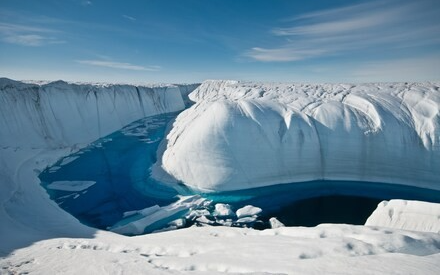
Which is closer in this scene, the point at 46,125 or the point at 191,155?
the point at 191,155

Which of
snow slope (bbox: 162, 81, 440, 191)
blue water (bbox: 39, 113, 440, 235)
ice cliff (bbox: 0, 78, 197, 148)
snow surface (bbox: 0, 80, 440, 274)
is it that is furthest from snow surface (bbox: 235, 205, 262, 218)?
ice cliff (bbox: 0, 78, 197, 148)

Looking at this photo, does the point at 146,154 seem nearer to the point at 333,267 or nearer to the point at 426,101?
the point at 333,267

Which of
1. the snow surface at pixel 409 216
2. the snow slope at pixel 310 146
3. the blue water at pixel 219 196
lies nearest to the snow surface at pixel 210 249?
the snow surface at pixel 409 216

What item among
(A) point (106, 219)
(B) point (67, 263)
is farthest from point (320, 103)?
(B) point (67, 263)

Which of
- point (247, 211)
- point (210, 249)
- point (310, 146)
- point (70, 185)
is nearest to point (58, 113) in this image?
point (70, 185)

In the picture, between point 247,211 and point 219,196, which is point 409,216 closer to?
point 247,211

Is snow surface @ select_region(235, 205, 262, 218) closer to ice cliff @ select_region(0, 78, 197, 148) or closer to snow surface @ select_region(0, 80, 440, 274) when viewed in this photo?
snow surface @ select_region(0, 80, 440, 274)
